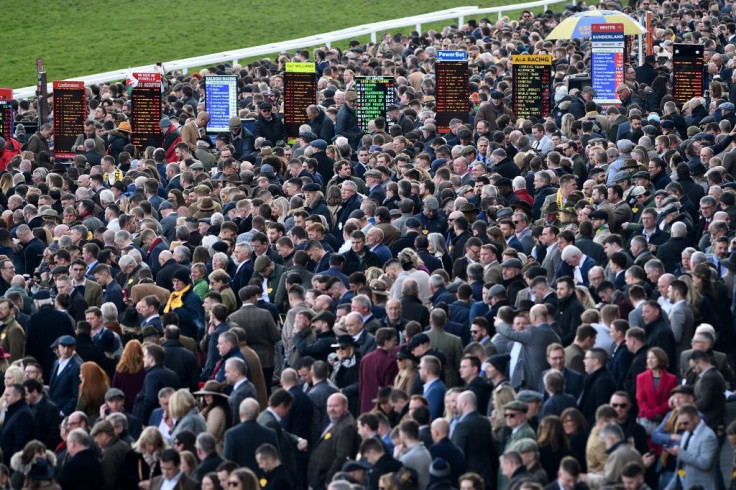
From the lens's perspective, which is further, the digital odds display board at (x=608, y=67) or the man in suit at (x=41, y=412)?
the digital odds display board at (x=608, y=67)

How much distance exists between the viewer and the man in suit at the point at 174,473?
42.5 feet

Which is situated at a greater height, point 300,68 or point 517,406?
point 300,68

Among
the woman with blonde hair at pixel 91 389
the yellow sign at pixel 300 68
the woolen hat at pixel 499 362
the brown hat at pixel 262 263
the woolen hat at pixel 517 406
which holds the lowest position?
the woman with blonde hair at pixel 91 389

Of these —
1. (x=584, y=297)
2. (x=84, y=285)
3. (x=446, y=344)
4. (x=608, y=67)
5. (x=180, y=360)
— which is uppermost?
(x=608, y=67)

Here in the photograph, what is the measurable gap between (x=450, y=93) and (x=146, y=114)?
536 cm

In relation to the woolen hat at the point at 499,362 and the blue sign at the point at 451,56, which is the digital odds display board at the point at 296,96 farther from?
the woolen hat at the point at 499,362

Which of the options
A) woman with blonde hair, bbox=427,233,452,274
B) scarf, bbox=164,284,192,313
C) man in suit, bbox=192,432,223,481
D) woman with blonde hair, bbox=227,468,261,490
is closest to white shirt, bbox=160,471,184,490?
man in suit, bbox=192,432,223,481

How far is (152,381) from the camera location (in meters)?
15.4

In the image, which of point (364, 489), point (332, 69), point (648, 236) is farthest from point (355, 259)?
point (332, 69)

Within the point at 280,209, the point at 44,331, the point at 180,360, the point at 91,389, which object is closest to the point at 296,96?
the point at 280,209

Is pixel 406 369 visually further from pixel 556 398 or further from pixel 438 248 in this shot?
pixel 438 248

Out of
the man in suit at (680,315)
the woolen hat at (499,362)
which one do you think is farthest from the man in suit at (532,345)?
the man in suit at (680,315)

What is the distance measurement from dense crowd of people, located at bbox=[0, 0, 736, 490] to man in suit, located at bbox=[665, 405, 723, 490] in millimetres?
21

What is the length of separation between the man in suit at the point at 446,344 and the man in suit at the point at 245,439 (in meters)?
2.57
